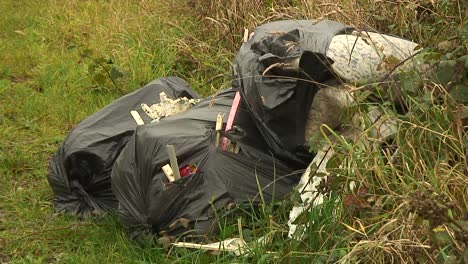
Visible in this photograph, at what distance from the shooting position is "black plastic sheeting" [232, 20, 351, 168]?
13.0 feet

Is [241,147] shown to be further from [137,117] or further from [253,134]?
[137,117]

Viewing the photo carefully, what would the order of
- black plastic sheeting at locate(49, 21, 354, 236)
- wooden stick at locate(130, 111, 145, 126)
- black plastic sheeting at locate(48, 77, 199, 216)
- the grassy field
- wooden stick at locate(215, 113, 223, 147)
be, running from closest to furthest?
the grassy field
black plastic sheeting at locate(49, 21, 354, 236)
wooden stick at locate(215, 113, 223, 147)
black plastic sheeting at locate(48, 77, 199, 216)
wooden stick at locate(130, 111, 145, 126)

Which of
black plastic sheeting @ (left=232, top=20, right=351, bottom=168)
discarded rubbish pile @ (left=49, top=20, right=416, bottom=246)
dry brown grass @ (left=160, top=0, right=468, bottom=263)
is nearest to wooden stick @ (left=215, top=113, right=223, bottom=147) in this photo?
discarded rubbish pile @ (left=49, top=20, right=416, bottom=246)

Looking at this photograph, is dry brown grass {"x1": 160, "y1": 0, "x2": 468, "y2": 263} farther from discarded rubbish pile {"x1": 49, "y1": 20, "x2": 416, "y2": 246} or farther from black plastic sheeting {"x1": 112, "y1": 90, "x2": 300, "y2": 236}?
black plastic sheeting {"x1": 112, "y1": 90, "x2": 300, "y2": 236}

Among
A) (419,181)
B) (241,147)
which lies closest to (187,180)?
(241,147)

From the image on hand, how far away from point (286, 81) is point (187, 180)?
63 cm

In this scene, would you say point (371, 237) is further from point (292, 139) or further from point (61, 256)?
point (61, 256)

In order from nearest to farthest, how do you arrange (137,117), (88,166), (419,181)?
1. (419,181)
2. (88,166)
3. (137,117)

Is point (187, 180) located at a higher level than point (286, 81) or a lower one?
lower

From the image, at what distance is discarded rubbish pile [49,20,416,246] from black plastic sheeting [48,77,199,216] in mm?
272

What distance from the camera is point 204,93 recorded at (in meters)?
6.20

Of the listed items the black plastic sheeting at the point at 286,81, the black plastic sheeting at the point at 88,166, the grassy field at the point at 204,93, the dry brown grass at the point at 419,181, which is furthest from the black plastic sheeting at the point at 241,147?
the dry brown grass at the point at 419,181

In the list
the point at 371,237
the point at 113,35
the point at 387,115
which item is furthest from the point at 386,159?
the point at 113,35

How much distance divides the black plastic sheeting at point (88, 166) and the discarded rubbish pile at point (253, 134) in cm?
27
